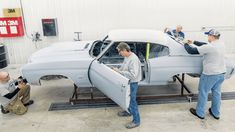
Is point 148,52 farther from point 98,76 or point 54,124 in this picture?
point 54,124

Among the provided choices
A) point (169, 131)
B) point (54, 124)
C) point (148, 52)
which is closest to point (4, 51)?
point (54, 124)

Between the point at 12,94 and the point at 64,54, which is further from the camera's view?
the point at 64,54

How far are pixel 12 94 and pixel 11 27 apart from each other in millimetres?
3979

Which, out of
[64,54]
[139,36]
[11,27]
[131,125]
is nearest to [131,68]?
[131,125]

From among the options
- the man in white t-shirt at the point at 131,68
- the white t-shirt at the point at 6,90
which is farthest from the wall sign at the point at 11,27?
the man in white t-shirt at the point at 131,68

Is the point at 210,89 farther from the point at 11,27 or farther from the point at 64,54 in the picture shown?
the point at 11,27

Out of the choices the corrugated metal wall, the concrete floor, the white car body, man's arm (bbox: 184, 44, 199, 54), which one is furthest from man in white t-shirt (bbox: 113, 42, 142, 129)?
the corrugated metal wall

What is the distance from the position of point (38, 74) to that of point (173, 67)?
2.85 m

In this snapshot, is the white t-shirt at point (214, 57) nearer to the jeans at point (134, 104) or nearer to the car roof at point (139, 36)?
the car roof at point (139, 36)

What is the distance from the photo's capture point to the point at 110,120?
14.7 feet

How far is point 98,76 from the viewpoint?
4.43 meters

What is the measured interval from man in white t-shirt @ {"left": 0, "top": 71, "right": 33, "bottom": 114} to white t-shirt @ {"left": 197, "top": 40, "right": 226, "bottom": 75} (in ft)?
12.0

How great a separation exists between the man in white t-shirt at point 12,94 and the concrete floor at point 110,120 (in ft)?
0.49

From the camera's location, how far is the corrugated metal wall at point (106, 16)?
7.86m
